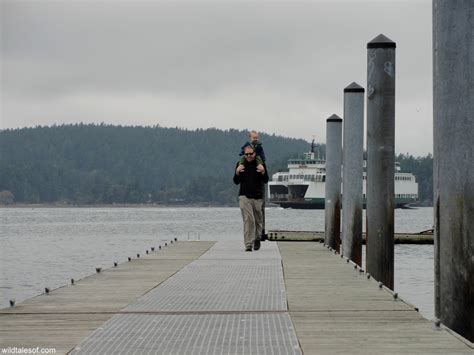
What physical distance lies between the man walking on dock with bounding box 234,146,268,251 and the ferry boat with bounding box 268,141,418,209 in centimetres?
11336

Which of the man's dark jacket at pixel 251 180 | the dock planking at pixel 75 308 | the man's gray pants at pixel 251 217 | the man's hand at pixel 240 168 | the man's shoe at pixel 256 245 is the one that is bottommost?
the dock planking at pixel 75 308

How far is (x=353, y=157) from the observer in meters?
20.0

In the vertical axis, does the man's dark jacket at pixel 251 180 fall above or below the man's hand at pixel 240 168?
below

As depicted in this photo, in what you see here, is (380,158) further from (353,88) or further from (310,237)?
(310,237)

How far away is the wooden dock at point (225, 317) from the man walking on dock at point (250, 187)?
3.42 metres

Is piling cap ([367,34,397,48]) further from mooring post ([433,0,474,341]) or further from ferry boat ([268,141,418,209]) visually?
ferry boat ([268,141,418,209])

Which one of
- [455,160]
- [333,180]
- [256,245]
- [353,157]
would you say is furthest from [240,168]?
[455,160]

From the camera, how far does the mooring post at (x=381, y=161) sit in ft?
50.8

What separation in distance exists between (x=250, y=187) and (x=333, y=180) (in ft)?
23.7

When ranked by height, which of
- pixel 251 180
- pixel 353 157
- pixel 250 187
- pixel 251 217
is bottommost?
pixel 251 217

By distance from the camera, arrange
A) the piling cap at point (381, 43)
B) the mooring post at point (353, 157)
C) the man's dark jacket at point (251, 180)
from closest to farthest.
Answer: the piling cap at point (381, 43) → the man's dark jacket at point (251, 180) → the mooring post at point (353, 157)

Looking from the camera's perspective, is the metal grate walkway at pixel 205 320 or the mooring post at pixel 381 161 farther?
the mooring post at pixel 381 161

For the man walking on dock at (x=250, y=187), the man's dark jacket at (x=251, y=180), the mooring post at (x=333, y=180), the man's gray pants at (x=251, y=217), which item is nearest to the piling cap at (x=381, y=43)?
the man walking on dock at (x=250, y=187)

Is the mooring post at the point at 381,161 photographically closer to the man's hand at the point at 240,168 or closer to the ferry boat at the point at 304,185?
the man's hand at the point at 240,168
